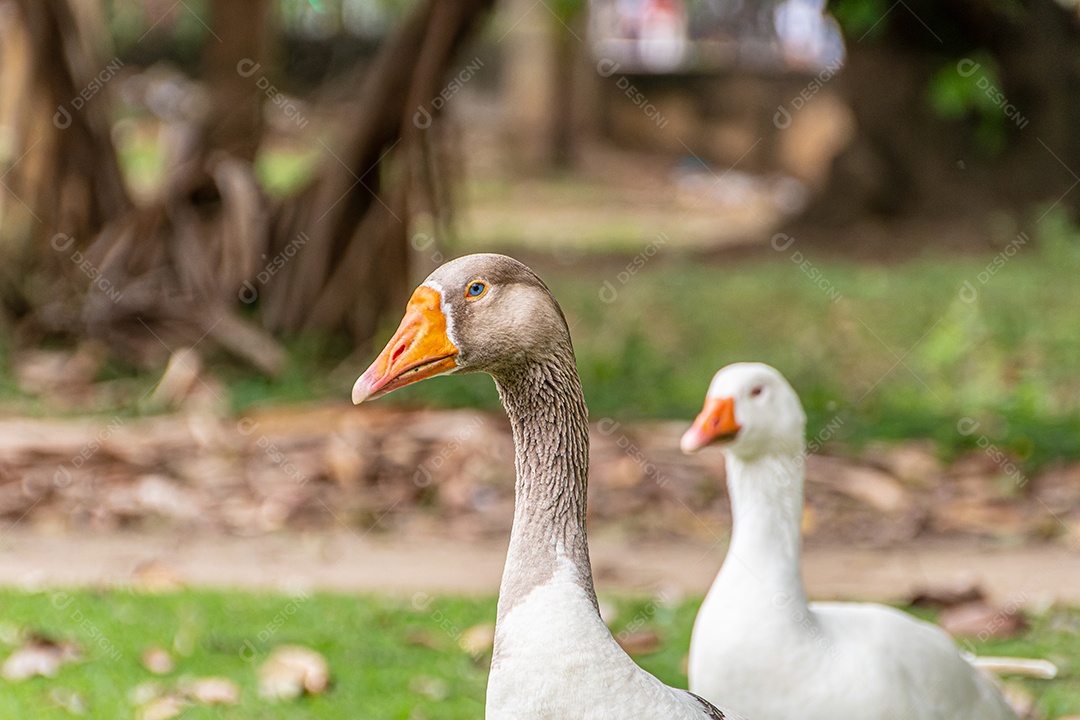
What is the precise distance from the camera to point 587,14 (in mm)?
18844

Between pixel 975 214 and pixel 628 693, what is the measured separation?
10.3 m

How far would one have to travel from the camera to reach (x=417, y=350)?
235cm

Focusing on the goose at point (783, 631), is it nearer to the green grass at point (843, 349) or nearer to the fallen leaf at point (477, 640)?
the fallen leaf at point (477, 640)

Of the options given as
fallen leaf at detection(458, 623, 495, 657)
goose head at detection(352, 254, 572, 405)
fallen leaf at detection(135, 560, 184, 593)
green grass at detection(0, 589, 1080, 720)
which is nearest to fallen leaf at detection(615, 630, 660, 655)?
green grass at detection(0, 589, 1080, 720)

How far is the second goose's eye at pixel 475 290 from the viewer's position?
2389 millimetres

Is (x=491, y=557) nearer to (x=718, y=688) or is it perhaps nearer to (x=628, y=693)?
(x=718, y=688)

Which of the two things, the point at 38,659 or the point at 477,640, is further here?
the point at 477,640

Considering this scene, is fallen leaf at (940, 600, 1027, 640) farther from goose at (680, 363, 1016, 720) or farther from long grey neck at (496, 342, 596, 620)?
long grey neck at (496, 342, 596, 620)

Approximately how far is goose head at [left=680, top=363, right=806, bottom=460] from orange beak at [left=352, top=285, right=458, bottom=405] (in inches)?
43.9

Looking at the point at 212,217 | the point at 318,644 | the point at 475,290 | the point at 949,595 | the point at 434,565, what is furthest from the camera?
the point at 212,217

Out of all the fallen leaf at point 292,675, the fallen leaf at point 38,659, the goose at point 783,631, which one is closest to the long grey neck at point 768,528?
the goose at point 783,631

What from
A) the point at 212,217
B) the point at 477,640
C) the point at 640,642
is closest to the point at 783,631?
the point at 640,642

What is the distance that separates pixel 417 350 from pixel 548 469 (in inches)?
13.9

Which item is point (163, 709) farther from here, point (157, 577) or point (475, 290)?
point (475, 290)
